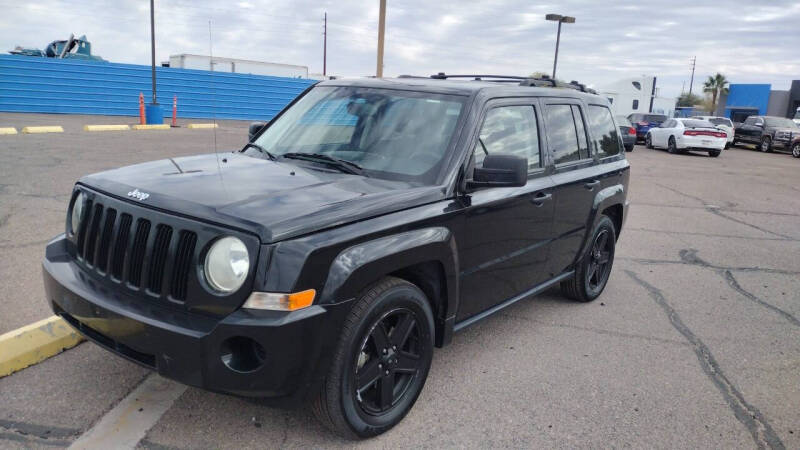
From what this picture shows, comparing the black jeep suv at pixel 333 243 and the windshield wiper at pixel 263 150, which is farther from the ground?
the windshield wiper at pixel 263 150

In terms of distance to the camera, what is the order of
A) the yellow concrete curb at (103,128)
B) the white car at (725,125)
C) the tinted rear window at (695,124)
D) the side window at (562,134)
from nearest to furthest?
the side window at (562,134) < the yellow concrete curb at (103,128) < the tinted rear window at (695,124) < the white car at (725,125)

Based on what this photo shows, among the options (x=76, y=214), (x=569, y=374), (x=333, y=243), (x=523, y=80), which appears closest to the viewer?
(x=333, y=243)

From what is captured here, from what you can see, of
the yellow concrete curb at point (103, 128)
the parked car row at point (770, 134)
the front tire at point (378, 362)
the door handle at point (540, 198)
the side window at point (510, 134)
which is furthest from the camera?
the parked car row at point (770, 134)

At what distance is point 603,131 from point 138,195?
3.93m

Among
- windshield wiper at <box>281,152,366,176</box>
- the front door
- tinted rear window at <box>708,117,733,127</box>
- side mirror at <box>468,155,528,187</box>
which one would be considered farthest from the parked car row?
windshield wiper at <box>281,152,366,176</box>

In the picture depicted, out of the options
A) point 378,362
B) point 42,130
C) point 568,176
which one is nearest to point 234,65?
point 42,130

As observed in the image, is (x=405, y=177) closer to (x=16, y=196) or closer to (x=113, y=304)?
(x=113, y=304)

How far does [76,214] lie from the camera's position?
323 centimetres

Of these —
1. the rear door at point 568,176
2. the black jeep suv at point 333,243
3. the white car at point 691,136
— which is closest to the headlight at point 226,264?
the black jeep suv at point 333,243

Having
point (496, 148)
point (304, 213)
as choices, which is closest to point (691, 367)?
point (496, 148)

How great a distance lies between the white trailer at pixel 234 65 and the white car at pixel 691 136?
20.8 m

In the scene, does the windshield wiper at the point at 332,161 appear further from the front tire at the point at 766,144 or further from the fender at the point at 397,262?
the front tire at the point at 766,144

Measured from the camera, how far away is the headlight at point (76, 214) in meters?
3.18

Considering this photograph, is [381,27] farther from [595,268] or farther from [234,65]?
[234,65]
